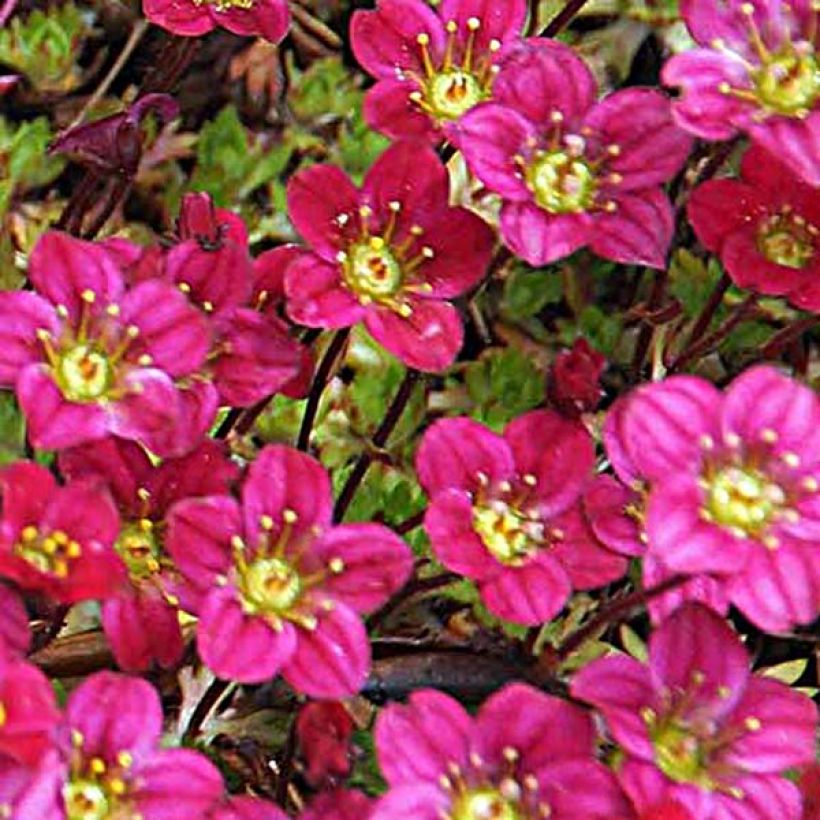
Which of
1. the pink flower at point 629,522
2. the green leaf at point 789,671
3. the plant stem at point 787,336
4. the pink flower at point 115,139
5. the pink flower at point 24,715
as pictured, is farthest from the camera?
the green leaf at point 789,671

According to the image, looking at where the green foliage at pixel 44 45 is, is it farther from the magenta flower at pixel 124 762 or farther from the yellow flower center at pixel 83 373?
the magenta flower at pixel 124 762

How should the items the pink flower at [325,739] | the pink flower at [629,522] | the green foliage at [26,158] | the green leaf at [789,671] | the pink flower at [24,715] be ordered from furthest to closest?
the green foliage at [26,158], the green leaf at [789,671], the pink flower at [629,522], the pink flower at [325,739], the pink flower at [24,715]

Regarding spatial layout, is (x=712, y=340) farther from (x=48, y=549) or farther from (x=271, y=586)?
(x=48, y=549)

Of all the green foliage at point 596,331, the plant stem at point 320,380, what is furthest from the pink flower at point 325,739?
the green foliage at point 596,331

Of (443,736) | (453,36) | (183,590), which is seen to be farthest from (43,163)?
(443,736)

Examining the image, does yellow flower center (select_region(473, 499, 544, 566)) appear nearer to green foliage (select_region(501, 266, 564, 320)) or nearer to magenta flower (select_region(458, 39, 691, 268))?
magenta flower (select_region(458, 39, 691, 268))

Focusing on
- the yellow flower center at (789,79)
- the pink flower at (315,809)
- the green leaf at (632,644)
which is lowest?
the green leaf at (632,644)

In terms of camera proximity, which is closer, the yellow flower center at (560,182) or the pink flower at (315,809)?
the pink flower at (315,809)

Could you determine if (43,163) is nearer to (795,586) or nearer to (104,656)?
(104,656)
